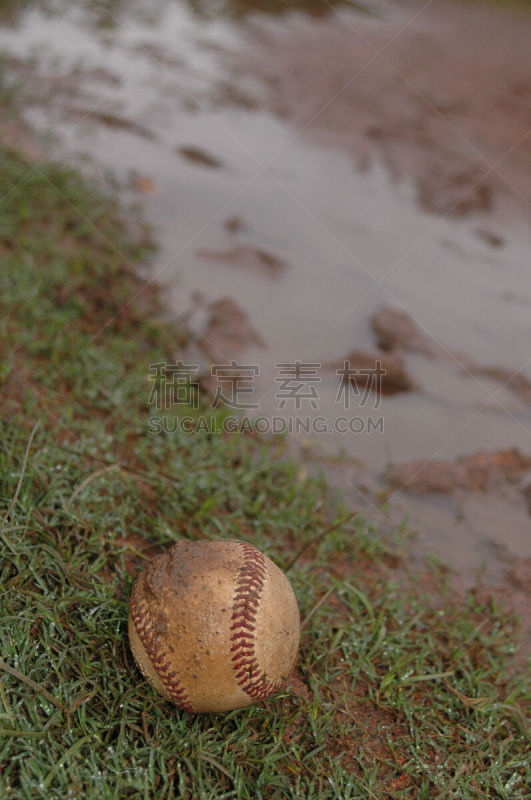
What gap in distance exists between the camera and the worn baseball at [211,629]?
6.10 feet

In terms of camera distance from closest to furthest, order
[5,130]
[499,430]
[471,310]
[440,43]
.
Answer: [499,430] → [471,310] → [5,130] → [440,43]

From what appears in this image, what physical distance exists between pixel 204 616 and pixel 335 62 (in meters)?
7.92

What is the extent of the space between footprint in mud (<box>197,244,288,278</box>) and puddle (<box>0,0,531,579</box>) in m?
0.02

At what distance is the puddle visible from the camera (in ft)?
12.1

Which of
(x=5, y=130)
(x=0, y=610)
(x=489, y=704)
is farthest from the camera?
(x=5, y=130)

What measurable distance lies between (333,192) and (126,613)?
4274 mm

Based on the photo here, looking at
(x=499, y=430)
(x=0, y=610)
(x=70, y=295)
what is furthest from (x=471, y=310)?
(x=0, y=610)

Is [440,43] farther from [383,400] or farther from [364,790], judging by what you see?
[364,790]

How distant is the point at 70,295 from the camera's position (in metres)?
3.77

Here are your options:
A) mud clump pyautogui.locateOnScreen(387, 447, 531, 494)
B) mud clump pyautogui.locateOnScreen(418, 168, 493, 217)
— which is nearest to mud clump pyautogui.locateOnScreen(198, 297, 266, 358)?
mud clump pyautogui.locateOnScreen(387, 447, 531, 494)

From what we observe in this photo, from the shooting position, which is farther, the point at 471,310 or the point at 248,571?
the point at 471,310

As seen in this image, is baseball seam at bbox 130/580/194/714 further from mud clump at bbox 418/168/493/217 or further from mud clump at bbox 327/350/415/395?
mud clump at bbox 418/168/493/217

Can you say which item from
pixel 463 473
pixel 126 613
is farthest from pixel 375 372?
pixel 126 613

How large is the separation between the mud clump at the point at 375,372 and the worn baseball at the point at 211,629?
200 cm
